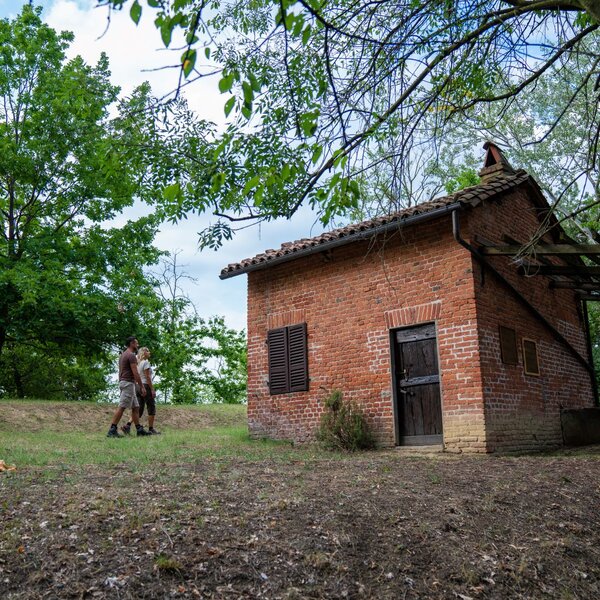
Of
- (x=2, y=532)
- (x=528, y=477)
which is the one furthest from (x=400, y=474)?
(x=2, y=532)

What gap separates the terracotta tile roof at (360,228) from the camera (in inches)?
412

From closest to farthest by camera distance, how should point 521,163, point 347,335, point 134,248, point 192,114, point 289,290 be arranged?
point 192,114, point 347,335, point 289,290, point 134,248, point 521,163

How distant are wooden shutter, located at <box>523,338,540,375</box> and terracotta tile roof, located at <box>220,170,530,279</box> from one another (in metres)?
2.99

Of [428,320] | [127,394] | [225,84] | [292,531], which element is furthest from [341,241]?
[225,84]

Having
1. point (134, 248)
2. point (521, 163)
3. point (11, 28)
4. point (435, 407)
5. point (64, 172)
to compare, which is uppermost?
point (11, 28)

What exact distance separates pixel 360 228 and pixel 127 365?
531 cm

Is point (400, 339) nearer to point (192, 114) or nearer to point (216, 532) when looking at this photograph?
point (192, 114)

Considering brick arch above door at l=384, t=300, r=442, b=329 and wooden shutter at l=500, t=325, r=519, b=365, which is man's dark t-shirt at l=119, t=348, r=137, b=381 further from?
wooden shutter at l=500, t=325, r=519, b=365

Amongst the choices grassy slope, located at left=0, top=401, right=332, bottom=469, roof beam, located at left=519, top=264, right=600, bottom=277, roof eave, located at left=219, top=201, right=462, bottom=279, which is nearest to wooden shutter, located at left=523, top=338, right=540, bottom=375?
roof beam, located at left=519, top=264, right=600, bottom=277

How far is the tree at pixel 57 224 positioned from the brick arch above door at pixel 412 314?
33.7 ft

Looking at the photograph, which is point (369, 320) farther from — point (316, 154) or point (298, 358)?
point (316, 154)

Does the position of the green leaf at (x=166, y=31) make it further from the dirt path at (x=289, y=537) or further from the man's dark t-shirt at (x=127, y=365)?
the man's dark t-shirt at (x=127, y=365)

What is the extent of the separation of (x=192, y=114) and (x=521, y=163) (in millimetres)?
19963

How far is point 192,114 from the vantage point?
22.5 ft
